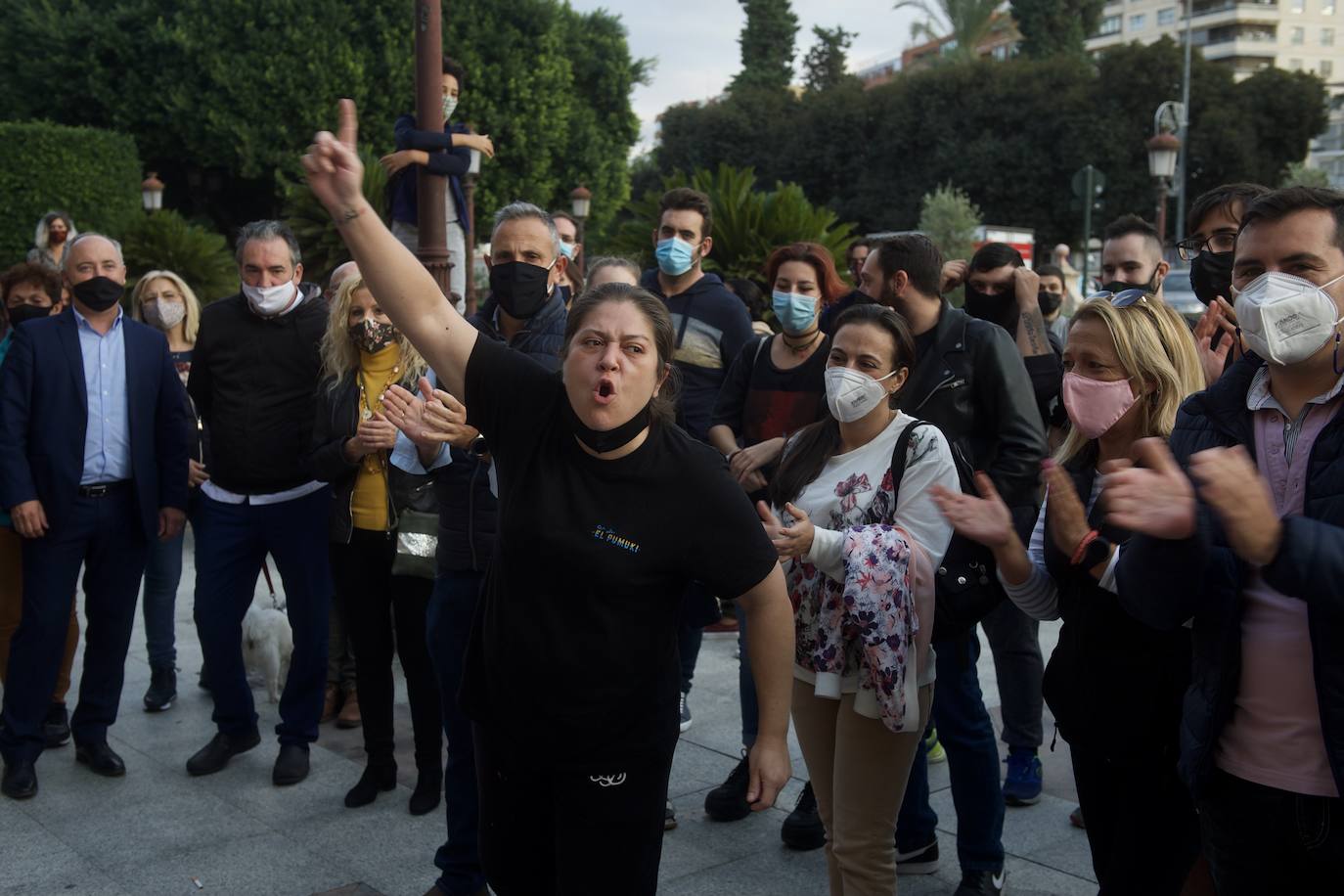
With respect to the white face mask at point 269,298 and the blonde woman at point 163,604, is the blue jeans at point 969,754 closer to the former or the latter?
the white face mask at point 269,298

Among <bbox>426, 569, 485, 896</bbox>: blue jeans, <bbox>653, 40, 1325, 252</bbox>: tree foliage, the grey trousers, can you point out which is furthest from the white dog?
<bbox>653, 40, 1325, 252</bbox>: tree foliage

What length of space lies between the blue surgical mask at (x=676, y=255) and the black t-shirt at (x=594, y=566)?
294 centimetres

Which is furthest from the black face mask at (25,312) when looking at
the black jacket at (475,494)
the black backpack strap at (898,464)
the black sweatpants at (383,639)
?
the black backpack strap at (898,464)

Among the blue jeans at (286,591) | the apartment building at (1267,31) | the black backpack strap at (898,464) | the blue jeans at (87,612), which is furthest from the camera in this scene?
the apartment building at (1267,31)

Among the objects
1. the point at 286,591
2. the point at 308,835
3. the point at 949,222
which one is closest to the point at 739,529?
the point at 308,835

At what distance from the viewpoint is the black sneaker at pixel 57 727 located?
5.59 m

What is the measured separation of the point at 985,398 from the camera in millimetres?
4168

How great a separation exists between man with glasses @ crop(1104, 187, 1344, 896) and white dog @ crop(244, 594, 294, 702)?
4.46 metres

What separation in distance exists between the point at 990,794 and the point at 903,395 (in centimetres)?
130

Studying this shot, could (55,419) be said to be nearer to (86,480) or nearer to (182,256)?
(86,480)

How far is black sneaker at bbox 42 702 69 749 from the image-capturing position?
5.59m

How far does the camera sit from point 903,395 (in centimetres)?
417

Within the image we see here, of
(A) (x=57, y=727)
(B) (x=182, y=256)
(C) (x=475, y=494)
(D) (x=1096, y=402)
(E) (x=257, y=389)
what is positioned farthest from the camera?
(B) (x=182, y=256)

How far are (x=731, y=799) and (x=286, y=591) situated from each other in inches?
79.9
